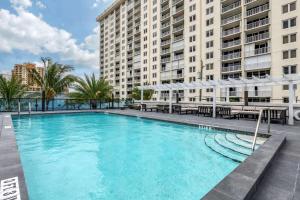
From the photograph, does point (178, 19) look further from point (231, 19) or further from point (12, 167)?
point (12, 167)

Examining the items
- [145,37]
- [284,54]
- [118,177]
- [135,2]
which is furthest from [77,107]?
[135,2]

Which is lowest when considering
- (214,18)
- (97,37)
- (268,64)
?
(268,64)

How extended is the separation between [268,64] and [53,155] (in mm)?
26437

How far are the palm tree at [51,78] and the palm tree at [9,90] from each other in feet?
5.46

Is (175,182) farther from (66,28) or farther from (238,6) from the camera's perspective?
(238,6)

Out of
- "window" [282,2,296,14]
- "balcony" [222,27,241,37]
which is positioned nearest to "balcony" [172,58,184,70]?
"balcony" [222,27,241,37]

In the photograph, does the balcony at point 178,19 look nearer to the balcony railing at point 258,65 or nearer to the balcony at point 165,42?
the balcony at point 165,42

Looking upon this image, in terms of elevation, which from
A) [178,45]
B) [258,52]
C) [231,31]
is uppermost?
[178,45]

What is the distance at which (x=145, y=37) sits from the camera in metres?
44.5

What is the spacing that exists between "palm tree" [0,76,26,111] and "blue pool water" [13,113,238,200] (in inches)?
422

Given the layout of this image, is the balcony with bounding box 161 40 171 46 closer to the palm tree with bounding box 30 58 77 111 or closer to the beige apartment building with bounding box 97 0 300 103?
the beige apartment building with bounding box 97 0 300 103

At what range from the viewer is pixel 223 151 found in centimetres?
588

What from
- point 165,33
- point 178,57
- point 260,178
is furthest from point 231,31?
point 260,178

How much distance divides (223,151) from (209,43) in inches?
1099
